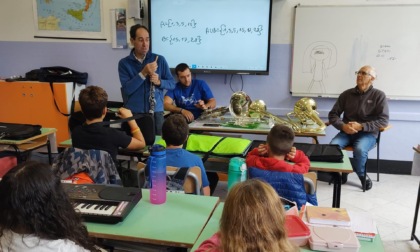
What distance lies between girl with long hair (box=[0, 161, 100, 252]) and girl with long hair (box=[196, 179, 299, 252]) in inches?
20.6

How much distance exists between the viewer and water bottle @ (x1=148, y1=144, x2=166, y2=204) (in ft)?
5.42

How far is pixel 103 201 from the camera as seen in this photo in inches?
62.7

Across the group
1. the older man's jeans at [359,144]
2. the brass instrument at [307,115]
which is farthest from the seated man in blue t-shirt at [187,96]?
the older man's jeans at [359,144]

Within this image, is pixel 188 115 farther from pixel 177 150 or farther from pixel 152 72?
pixel 177 150

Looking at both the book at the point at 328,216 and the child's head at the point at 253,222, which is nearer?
the child's head at the point at 253,222

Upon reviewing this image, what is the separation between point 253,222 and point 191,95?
3238 millimetres

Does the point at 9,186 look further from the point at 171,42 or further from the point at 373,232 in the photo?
the point at 171,42

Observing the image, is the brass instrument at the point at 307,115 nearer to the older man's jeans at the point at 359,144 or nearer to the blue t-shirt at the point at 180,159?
the older man's jeans at the point at 359,144

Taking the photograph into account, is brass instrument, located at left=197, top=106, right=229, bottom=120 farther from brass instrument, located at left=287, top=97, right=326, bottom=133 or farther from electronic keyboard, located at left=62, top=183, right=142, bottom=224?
electronic keyboard, located at left=62, top=183, right=142, bottom=224

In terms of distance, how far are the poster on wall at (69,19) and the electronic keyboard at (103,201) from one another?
139 inches

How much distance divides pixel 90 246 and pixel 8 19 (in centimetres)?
480

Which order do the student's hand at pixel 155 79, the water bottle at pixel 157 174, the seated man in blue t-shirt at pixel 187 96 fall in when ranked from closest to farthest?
the water bottle at pixel 157 174 < the student's hand at pixel 155 79 < the seated man in blue t-shirt at pixel 187 96

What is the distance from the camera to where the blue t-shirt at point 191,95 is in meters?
4.15

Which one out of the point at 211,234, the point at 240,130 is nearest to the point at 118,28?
the point at 240,130
